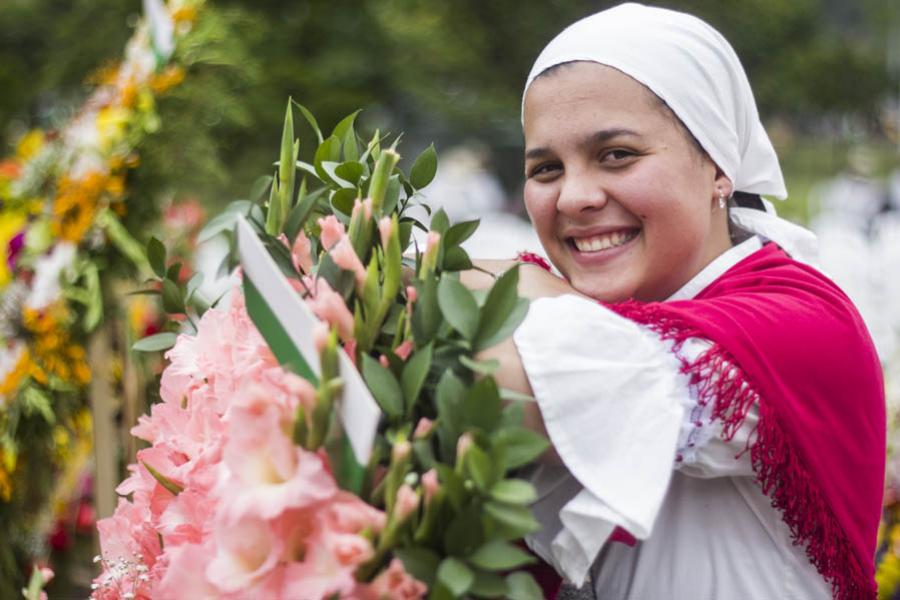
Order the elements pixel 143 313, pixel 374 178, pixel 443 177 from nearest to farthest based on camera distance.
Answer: pixel 374 178, pixel 143 313, pixel 443 177

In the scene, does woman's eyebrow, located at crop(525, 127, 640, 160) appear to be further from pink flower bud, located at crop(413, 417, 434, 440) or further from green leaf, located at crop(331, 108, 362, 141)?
pink flower bud, located at crop(413, 417, 434, 440)

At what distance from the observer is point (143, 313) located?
4.30 m

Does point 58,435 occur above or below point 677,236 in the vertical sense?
below

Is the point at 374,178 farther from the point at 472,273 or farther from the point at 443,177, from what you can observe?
the point at 443,177

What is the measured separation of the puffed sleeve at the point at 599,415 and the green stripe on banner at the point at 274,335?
27 cm

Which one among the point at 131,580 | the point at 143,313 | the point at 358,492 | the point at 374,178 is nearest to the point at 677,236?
the point at 374,178

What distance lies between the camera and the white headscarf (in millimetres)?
1492

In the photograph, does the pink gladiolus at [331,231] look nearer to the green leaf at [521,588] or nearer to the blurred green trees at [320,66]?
the green leaf at [521,588]

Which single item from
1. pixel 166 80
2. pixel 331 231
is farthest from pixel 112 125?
pixel 331 231

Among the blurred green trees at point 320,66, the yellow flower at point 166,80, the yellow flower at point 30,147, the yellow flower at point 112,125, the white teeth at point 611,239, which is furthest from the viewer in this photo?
the blurred green trees at point 320,66

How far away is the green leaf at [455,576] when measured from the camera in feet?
3.27

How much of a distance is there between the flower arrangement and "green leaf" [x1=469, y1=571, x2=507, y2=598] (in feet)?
7.59

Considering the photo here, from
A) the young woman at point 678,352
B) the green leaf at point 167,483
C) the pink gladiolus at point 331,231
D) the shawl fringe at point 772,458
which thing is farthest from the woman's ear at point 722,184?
the green leaf at point 167,483

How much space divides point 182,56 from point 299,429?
2818 millimetres
